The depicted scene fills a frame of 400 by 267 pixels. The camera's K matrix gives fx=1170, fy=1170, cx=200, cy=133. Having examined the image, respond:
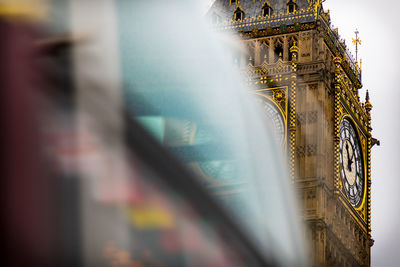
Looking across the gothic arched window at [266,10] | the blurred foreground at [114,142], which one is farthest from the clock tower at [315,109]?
the blurred foreground at [114,142]

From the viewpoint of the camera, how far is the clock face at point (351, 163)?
153ft

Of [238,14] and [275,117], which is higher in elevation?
[238,14]

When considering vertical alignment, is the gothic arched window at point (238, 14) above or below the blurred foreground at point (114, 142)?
above

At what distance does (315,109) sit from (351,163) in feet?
10.5

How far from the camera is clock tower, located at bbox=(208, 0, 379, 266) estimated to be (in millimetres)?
44406

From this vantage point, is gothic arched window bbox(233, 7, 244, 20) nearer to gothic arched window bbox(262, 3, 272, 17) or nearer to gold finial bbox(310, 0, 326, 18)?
gothic arched window bbox(262, 3, 272, 17)

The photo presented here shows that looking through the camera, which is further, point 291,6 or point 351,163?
point 291,6

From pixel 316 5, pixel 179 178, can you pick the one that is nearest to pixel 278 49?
pixel 316 5

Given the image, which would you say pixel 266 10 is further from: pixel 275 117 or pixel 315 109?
pixel 275 117

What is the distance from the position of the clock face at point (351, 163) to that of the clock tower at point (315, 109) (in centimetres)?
4

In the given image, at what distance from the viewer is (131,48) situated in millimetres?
4070

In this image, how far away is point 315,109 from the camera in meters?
45.3

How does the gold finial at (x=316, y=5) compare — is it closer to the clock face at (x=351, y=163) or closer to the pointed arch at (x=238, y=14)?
the pointed arch at (x=238, y=14)

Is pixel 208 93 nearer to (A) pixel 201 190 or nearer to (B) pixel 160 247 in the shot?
(A) pixel 201 190
